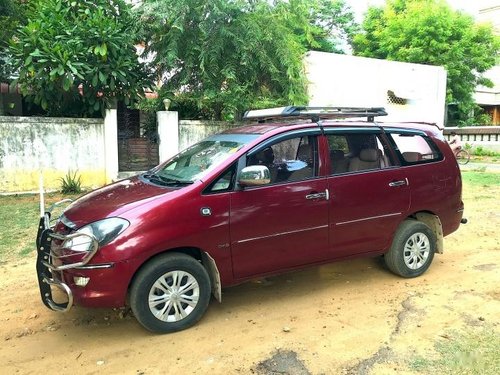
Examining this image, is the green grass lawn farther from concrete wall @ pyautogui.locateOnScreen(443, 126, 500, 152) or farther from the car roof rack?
concrete wall @ pyautogui.locateOnScreen(443, 126, 500, 152)

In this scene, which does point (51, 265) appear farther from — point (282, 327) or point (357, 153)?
point (357, 153)

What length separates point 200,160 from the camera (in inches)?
177

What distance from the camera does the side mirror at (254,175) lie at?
397 cm

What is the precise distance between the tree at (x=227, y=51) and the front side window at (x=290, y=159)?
630 centimetres

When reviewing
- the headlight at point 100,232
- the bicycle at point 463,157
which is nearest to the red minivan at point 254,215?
the headlight at point 100,232

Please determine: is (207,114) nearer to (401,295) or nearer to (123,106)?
(123,106)

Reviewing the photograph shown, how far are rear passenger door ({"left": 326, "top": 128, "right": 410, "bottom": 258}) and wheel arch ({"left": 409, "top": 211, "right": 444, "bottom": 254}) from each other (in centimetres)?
43

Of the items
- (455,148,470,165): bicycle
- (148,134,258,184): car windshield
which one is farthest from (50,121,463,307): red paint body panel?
(455,148,470,165): bicycle

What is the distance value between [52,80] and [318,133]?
7155 mm

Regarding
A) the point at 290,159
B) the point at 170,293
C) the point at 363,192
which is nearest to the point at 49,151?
the point at 290,159

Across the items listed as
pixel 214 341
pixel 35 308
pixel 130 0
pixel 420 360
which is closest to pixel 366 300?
pixel 420 360

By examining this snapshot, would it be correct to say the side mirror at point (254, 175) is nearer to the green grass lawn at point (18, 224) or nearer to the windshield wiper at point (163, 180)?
the windshield wiper at point (163, 180)

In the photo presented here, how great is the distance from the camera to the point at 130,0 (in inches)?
448

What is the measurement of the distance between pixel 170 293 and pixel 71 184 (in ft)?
25.0
